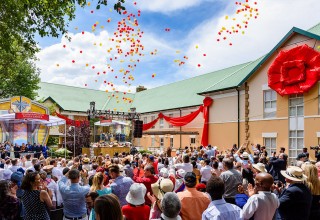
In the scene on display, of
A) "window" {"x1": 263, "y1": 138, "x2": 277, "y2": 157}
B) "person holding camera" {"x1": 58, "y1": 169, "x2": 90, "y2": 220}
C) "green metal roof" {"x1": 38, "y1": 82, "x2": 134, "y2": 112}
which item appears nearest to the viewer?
"person holding camera" {"x1": 58, "y1": 169, "x2": 90, "y2": 220}

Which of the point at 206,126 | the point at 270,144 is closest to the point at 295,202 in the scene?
the point at 270,144

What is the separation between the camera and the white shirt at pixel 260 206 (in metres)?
4.18

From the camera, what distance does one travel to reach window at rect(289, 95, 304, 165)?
1916 cm

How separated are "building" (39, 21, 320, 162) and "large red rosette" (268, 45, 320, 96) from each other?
0.47 metres

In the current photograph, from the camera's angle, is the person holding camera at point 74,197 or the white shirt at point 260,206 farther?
the person holding camera at point 74,197

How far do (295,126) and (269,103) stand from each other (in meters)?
2.62

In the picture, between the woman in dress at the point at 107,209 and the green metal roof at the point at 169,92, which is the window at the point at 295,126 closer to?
the green metal roof at the point at 169,92

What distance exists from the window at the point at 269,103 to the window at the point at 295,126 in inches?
51.3

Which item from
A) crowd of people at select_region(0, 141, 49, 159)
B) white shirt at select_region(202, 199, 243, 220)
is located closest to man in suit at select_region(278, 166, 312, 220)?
white shirt at select_region(202, 199, 243, 220)

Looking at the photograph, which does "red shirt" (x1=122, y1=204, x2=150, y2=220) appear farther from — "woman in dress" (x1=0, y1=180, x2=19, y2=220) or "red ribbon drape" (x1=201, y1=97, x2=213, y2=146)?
"red ribbon drape" (x1=201, y1=97, x2=213, y2=146)

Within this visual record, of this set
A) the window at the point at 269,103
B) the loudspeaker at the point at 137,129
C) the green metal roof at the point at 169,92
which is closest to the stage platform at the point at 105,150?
the loudspeaker at the point at 137,129

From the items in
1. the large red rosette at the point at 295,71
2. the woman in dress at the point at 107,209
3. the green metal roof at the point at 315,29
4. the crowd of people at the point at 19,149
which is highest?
the green metal roof at the point at 315,29

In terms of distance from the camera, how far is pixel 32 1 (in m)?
10.1

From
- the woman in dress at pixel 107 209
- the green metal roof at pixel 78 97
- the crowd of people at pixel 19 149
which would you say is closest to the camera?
the woman in dress at pixel 107 209
